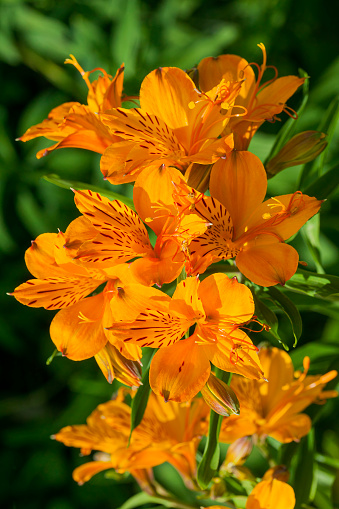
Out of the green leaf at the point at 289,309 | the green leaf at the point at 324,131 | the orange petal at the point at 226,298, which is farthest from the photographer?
Answer: the green leaf at the point at 324,131

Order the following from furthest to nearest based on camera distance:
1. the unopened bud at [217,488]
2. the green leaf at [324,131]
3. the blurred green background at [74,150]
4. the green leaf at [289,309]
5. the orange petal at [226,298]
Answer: the blurred green background at [74,150], the green leaf at [324,131], the unopened bud at [217,488], the green leaf at [289,309], the orange petal at [226,298]

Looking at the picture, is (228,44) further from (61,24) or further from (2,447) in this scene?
(2,447)

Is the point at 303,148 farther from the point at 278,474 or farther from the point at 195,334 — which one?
the point at 278,474

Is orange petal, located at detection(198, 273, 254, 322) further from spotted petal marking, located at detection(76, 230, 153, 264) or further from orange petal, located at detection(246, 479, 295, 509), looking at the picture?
orange petal, located at detection(246, 479, 295, 509)

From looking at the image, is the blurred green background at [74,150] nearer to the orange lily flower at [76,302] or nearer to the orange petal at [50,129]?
the orange petal at [50,129]

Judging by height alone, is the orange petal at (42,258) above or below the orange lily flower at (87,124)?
below

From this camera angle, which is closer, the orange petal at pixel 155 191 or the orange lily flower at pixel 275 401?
the orange petal at pixel 155 191

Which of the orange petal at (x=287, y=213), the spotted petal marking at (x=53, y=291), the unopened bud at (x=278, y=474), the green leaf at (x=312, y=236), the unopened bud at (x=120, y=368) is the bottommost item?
the unopened bud at (x=278, y=474)

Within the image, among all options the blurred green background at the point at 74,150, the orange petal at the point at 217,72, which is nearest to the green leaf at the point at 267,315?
the orange petal at the point at 217,72
